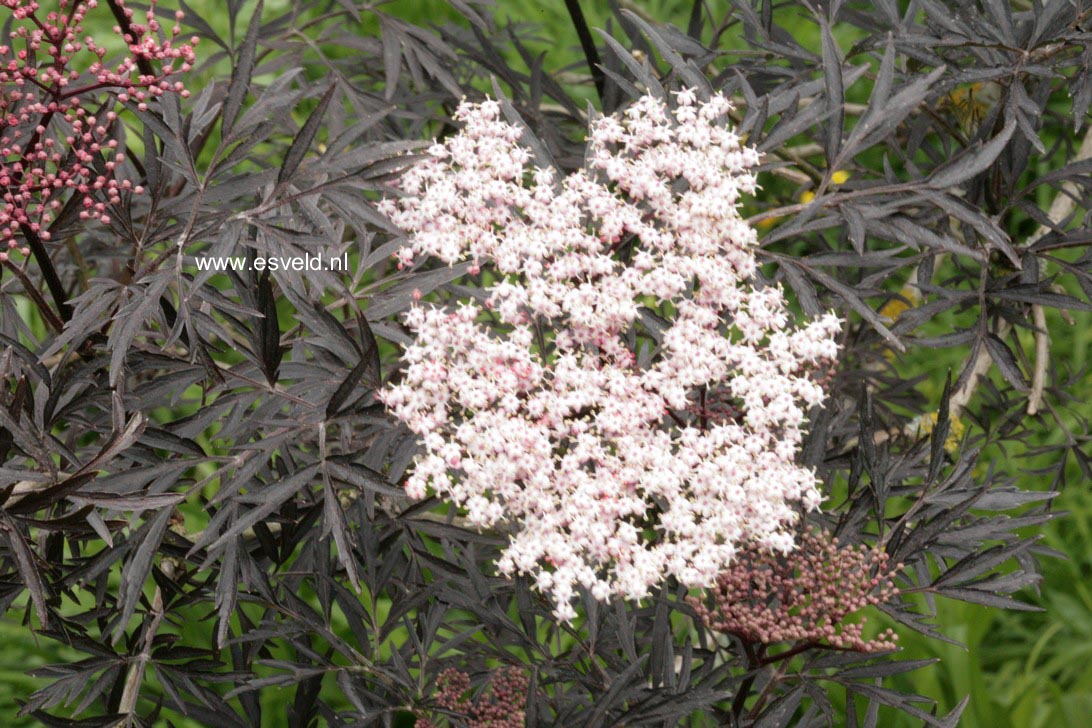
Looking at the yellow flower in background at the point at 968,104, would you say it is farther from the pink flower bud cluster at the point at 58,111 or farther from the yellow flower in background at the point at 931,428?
the pink flower bud cluster at the point at 58,111

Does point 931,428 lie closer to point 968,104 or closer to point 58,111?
point 968,104

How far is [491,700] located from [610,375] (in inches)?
21.1

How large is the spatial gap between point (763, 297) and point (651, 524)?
300 mm

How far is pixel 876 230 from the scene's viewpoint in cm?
129

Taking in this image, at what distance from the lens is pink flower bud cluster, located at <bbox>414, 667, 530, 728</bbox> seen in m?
1.37

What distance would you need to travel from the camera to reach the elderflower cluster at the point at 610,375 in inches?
43.3

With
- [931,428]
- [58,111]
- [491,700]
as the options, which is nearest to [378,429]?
[491,700]

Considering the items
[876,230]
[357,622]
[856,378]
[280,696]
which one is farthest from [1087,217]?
[280,696]

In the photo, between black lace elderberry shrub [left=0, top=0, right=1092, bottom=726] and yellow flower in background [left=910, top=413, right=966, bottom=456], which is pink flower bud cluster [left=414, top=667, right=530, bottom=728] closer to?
black lace elderberry shrub [left=0, top=0, right=1092, bottom=726]

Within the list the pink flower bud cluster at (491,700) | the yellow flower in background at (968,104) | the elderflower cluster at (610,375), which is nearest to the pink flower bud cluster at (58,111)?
the elderflower cluster at (610,375)

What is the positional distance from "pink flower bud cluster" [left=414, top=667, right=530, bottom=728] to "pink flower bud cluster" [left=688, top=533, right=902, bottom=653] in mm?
267

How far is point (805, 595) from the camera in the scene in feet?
4.16

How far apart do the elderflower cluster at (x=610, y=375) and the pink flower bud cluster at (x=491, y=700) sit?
0.94ft

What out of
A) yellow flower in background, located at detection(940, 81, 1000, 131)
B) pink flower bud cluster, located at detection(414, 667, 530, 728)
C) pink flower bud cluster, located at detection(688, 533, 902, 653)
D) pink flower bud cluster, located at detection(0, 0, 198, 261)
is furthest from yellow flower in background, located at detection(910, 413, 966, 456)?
pink flower bud cluster, located at detection(0, 0, 198, 261)
